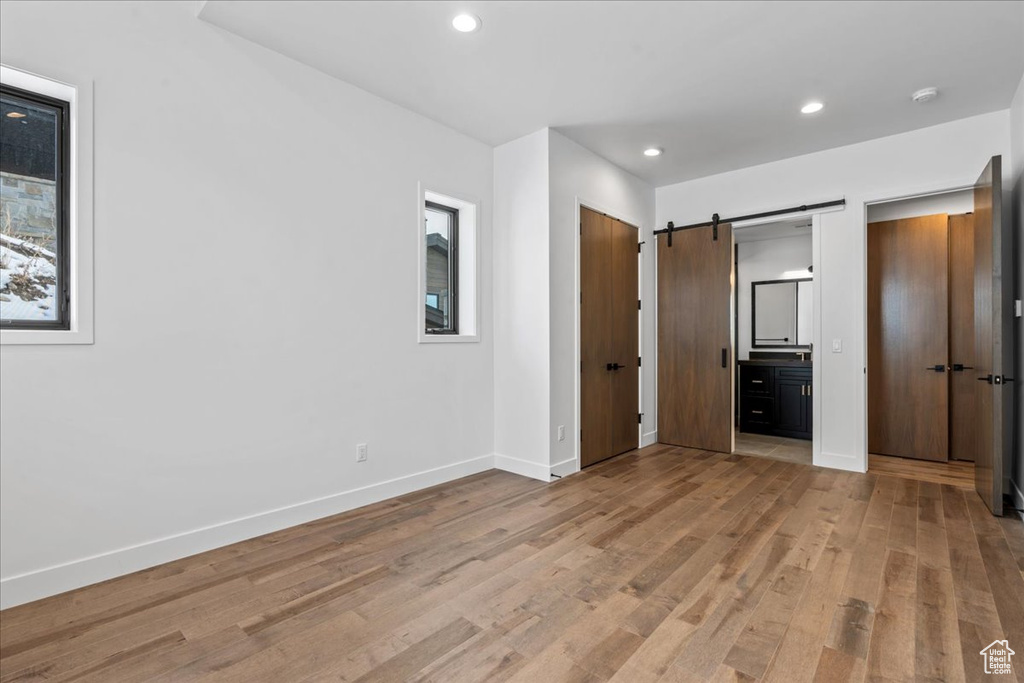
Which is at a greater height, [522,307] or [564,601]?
[522,307]

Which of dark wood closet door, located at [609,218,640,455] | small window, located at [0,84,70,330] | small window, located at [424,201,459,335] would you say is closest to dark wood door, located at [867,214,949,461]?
dark wood closet door, located at [609,218,640,455]

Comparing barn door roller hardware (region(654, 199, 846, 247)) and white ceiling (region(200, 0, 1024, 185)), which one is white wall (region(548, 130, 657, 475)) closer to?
white ceiling (region(200, 0, 1024, 185))

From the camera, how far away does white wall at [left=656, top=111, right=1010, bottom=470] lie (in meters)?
3.99

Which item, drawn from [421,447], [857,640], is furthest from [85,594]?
[857,640]

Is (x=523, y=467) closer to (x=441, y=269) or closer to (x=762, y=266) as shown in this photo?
(x=441, y=269)

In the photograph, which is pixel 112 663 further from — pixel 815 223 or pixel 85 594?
pixel 815 223

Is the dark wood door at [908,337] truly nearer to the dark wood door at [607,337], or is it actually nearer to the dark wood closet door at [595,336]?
the dark wood door at [607,337]

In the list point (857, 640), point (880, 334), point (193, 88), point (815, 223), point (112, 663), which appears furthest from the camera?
point (880, 334)

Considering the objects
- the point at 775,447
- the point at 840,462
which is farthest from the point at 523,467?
the point at 775,447

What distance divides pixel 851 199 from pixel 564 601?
431 centimetres

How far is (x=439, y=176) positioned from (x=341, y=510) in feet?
8.60

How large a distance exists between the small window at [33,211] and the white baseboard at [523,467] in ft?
10.1

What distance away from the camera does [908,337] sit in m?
4.75

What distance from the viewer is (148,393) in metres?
2.53
